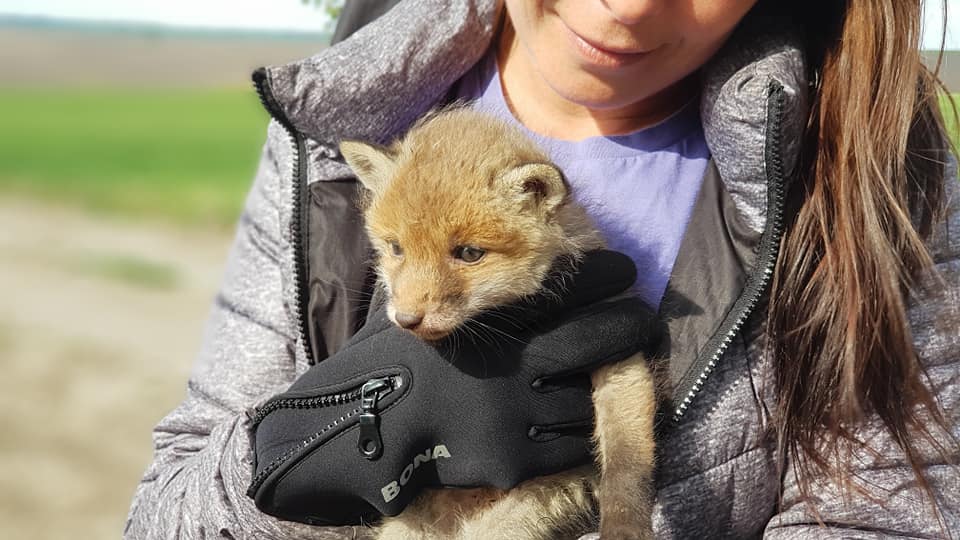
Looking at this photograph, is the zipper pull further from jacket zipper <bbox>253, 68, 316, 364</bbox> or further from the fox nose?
jacket zipper <bbox>253, 68, 316, 364</bbox>

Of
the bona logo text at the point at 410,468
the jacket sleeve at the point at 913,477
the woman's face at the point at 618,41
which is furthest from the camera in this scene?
the jacket sleeve at the point at 913,477

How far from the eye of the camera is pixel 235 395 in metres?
2.66

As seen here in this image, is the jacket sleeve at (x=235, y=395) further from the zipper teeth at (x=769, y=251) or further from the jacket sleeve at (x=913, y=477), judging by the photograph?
the jacket sleeve at (x=913, y=477)

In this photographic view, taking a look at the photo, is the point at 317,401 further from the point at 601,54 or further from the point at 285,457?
the point at 601,54

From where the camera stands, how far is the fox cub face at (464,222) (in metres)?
2.28

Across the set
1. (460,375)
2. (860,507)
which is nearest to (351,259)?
(460,375)

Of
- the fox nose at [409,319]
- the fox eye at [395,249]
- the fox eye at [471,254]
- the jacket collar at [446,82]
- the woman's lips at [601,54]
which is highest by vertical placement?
the woman's lips at [601,54]

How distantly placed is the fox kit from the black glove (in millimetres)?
82

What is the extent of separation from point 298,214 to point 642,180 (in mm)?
948

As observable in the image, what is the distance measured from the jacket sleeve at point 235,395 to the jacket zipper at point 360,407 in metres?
Result: 0.14

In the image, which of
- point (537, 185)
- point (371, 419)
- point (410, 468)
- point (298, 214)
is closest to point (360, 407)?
point (371, 419)

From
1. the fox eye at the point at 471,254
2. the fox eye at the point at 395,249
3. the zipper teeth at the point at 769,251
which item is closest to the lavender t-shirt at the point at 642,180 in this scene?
the zipper teeth at the point at 769,251

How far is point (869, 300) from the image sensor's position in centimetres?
228

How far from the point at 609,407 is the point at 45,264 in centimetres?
1475
